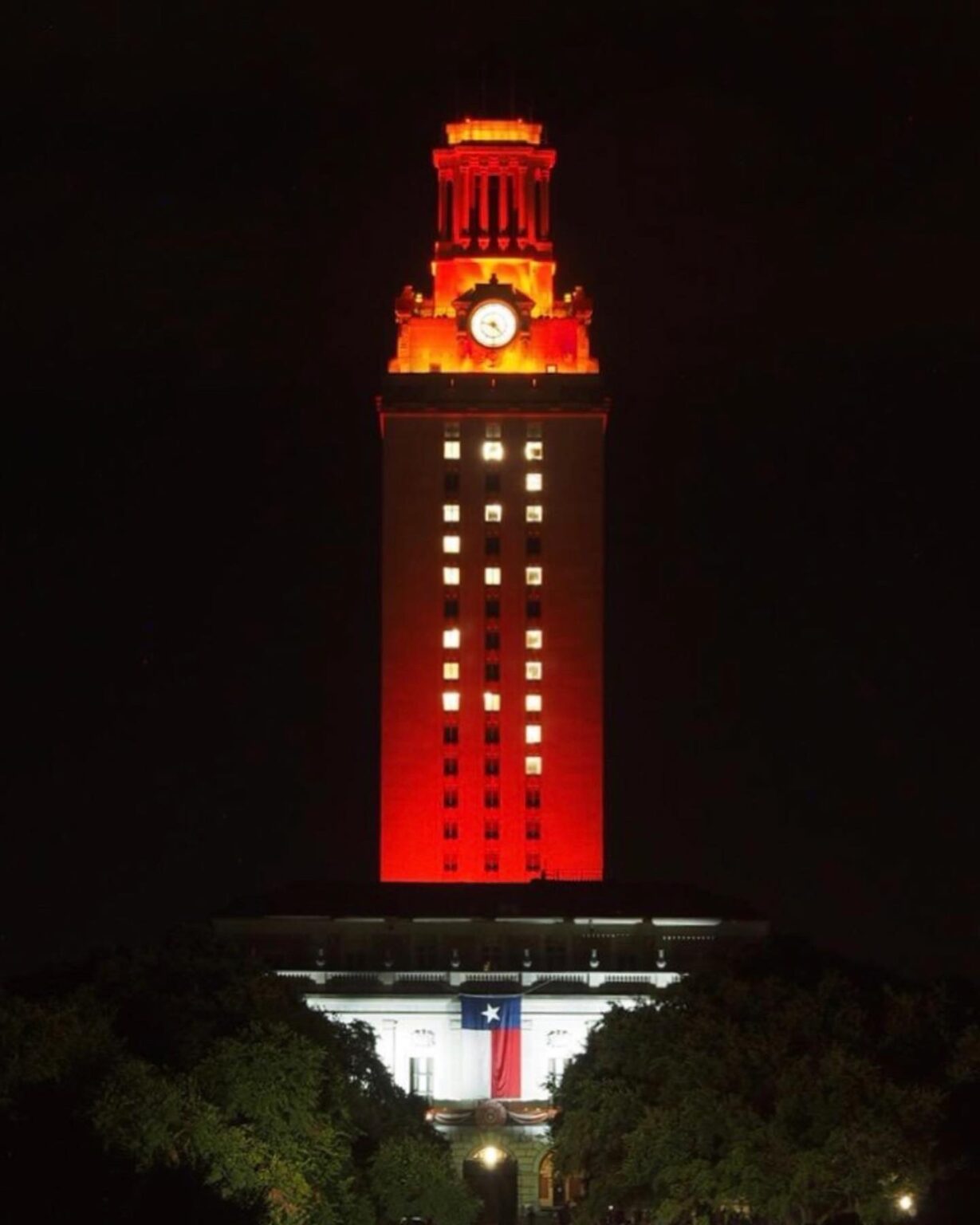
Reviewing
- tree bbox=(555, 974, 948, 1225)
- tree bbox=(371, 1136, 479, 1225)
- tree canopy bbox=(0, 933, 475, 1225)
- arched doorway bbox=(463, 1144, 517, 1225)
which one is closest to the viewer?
tree canopy bbox=(0, 933, 475, 1225)

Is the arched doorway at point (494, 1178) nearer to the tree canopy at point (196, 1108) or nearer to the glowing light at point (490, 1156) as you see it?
the glowing light at point (490, 1156)

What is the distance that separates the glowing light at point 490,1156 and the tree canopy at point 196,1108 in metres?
20.8

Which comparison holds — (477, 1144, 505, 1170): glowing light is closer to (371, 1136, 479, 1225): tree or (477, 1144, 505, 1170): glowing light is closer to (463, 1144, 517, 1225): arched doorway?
(463, 1144, 517, 1225): arched doorway

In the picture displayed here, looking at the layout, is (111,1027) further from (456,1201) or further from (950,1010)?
(950,1010)

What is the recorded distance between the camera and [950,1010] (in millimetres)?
155125

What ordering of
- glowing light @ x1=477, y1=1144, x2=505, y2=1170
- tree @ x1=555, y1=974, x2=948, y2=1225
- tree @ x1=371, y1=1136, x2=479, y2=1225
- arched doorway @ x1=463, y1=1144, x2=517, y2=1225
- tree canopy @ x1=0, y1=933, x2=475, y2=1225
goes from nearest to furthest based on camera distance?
tree canopy @ x1=0, y1=933, x2=475, y2=1225, tree @ x1=555, y1=974, x2=948, y2=1225, tree @ x1=371, y1=1136, x2=479, y2=1225, arched doorway @ x1=463, y1=1144, x2=517, y2=1225, glowing light @ x1=477, y1=1144, x2=505, y2=1170

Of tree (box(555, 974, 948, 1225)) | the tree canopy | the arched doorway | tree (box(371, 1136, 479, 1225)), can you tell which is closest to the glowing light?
the arched doorway

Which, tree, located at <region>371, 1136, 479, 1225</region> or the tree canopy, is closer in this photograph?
the tree canopy

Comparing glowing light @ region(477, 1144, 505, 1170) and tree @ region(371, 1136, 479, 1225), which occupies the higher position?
glowing light @ region(477, 1144, 505, 1170)

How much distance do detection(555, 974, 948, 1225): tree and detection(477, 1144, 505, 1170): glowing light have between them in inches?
1175

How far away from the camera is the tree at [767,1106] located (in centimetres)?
14212

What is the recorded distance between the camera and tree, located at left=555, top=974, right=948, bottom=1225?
142125mm

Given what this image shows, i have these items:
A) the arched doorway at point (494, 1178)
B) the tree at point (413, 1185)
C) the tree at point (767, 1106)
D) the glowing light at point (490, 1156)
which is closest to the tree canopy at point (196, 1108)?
the tree at point (413, 1185)

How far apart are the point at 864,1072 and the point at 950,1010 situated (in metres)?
11.0
